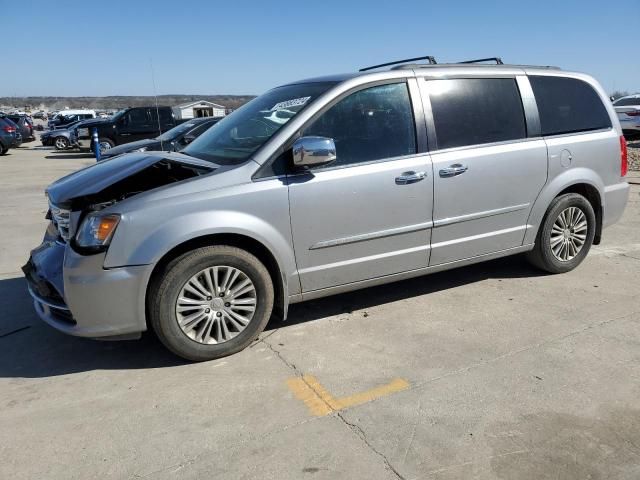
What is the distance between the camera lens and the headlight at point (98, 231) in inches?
124

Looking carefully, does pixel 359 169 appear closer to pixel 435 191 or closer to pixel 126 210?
pixel 435 191

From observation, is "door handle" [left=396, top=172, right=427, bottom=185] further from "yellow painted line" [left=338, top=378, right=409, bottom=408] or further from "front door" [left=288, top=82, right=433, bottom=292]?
"yellow painted line" [left=338, top=378, right=409, bottom=408]

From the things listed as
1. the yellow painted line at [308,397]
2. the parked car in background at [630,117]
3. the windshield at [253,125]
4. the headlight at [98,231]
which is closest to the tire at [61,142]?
the parked car in background at [630,117]

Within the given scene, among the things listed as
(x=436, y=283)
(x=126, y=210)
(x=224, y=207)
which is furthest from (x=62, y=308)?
(x=436, y=283)

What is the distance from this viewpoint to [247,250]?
3.59 metres

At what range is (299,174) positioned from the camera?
3594 millimetres

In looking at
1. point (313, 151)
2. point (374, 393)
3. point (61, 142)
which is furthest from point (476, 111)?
point (61, 142)

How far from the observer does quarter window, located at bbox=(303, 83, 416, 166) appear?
12.4 feet

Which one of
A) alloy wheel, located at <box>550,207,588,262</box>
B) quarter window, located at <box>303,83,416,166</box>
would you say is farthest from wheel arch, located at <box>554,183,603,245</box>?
quarter window, located at <box>303,83,416,166</box>

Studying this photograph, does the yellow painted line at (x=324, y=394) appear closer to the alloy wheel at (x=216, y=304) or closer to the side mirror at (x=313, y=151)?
the alloy wheel at (x=216, y=304)

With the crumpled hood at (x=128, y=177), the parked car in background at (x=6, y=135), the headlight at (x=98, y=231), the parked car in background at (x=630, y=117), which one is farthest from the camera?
the parked car in background at (x=6, y=135)

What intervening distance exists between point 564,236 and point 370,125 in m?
2.31

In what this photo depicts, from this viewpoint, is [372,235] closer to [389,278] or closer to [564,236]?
[389,278]

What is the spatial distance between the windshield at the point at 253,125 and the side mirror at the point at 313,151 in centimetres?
30
